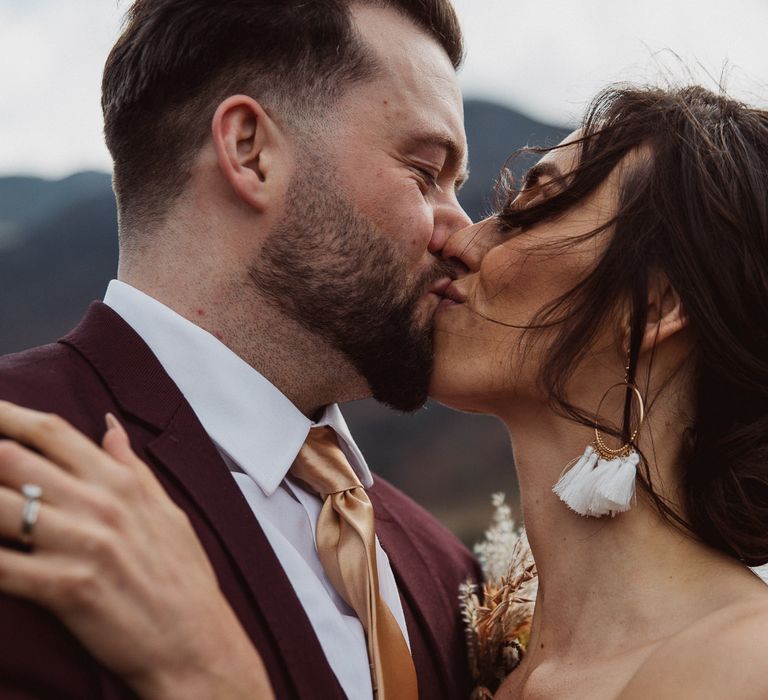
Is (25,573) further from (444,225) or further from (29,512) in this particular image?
(444,225)

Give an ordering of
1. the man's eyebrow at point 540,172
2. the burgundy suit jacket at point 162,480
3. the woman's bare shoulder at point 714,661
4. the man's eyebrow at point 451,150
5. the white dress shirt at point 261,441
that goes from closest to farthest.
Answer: the burgundy suit jacket at point 162,480
the woman's bare shoulder at point 714,661
the white dress shirt at point 261,441
the man's eyebrow at point 540,172
the man's eyebrow at point 451,150

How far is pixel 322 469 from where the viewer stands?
229 centimetres

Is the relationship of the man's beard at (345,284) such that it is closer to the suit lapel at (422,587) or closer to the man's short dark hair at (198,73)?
the man's short dark hair at (198,73)

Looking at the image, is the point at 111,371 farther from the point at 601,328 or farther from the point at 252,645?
the point at 601,328

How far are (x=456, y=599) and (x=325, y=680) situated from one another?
99cm

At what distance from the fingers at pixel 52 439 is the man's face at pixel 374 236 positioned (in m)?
0.97

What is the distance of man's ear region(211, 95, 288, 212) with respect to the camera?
2.41m

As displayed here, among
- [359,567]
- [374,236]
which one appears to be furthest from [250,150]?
[359,567]

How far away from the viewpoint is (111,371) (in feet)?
6.53

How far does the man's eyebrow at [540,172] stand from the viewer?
7.86 ft

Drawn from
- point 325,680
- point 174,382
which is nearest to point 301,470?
point 174,382

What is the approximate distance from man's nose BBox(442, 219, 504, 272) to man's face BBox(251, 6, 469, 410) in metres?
0.04

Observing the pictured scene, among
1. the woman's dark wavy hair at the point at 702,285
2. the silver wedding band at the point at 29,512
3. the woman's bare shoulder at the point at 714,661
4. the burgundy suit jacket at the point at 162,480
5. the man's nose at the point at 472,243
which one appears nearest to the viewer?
the silver wedding band at the point at 29,512

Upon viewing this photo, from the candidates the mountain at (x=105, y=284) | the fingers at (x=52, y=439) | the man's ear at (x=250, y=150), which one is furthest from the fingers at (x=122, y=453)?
the mountain at (x=105, y=284)
